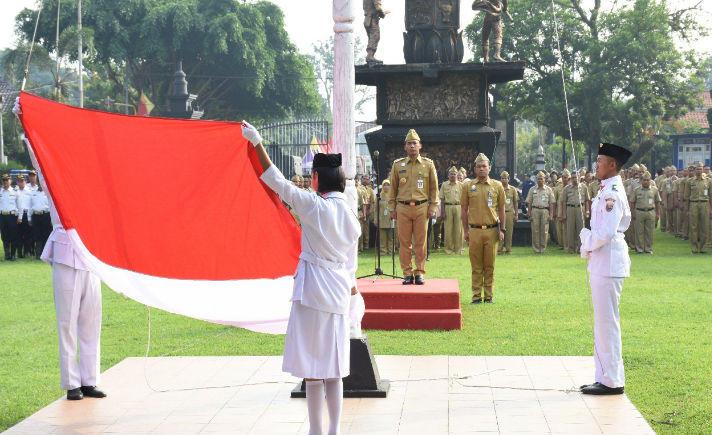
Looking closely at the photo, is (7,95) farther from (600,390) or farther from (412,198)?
(600,390)

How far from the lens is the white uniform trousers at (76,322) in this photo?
24.0ft

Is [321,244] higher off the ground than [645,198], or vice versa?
[321,244]

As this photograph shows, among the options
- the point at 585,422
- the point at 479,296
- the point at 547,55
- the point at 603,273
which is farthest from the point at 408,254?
the point at 547,55

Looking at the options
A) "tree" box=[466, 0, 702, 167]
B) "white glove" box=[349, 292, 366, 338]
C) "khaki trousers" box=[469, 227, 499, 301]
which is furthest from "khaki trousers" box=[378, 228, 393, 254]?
"tree" box=[466, 0, 702, 167]

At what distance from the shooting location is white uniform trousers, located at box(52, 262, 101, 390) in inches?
288

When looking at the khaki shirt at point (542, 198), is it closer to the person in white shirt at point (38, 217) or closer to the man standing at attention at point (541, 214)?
the man standing at attention at point (541, 214)

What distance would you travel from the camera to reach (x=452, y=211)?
2230cm

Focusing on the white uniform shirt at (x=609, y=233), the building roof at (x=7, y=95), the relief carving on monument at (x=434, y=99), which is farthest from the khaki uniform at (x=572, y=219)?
the building roof at (x=7, y=95)

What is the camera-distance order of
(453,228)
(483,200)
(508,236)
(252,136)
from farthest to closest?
(508,236), (453,228), (483,200), (252,136)

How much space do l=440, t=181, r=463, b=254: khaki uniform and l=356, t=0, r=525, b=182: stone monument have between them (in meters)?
0.95

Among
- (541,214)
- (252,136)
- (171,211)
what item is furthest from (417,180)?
(541,214)

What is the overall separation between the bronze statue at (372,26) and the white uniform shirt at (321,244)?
1510 centimetres

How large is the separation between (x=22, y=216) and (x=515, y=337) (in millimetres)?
16119

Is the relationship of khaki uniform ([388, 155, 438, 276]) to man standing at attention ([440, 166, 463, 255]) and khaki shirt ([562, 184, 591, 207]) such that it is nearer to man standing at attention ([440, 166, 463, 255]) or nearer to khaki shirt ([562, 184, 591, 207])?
man standing at attention ([440, 166, 463, 255])
